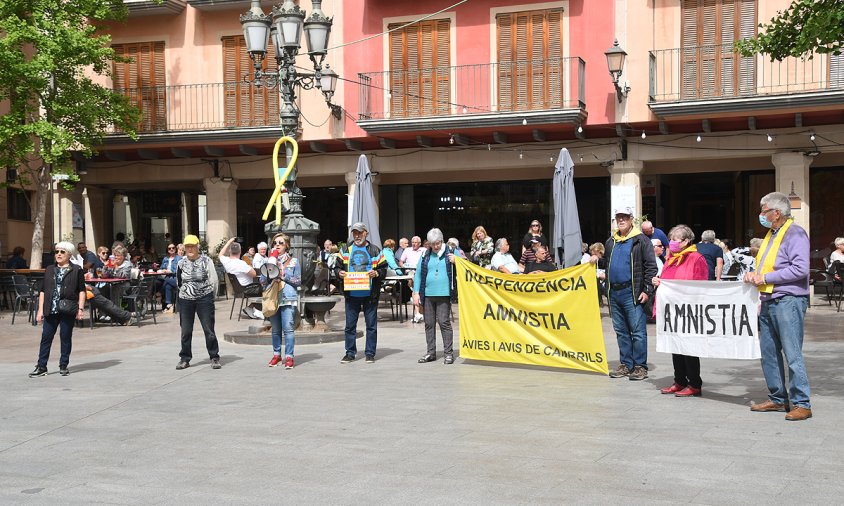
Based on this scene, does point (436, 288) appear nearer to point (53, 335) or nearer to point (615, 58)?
point (53, 335)

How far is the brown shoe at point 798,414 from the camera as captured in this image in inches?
313

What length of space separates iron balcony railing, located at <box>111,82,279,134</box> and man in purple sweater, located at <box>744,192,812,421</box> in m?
18.1

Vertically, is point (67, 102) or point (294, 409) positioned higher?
point (67, 102)

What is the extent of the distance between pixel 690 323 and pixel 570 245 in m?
8.41

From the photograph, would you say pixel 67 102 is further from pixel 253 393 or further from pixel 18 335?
pixel 253 393

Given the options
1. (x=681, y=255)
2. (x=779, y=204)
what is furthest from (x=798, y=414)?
(x=681, y=255)

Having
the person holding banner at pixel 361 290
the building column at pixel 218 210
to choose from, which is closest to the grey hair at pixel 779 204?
the person holding banner at pixel 361 290

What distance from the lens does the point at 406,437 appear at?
753 cm

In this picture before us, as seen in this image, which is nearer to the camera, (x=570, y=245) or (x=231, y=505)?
(x=231, y=505)

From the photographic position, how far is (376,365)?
11.9m

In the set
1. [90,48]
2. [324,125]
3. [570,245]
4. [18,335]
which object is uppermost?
[90,48]

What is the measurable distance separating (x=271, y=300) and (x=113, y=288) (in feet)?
25.6

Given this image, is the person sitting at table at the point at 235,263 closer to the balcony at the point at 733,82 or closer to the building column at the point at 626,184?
the balcony at the point at 733,82

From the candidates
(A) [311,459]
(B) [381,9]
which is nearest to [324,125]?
(B) [381,9]
